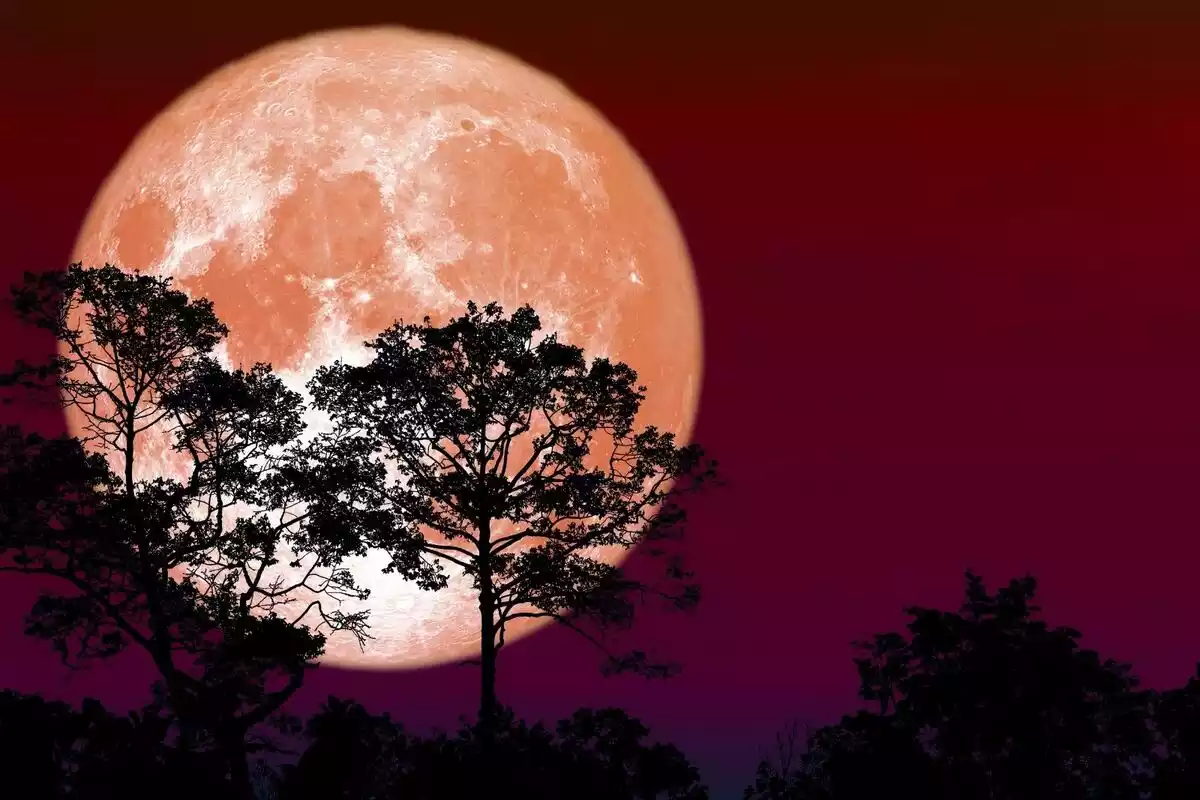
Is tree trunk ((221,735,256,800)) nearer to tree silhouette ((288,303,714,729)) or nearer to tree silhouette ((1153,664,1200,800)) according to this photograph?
tree silhouette ((288,303,714,729))

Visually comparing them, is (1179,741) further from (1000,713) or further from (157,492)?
(157,492)

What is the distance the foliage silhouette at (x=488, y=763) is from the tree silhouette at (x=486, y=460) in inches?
203

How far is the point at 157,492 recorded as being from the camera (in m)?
52.3

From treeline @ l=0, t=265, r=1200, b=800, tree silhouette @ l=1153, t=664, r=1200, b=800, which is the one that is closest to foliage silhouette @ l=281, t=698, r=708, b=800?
treeline @ l=0, t=265, r=1200, b=800

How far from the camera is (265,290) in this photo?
225ft

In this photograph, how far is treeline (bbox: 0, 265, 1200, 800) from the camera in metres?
46.5

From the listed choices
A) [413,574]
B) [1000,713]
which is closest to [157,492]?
[413,574]

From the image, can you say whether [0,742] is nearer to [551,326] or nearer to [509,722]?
[509,722]

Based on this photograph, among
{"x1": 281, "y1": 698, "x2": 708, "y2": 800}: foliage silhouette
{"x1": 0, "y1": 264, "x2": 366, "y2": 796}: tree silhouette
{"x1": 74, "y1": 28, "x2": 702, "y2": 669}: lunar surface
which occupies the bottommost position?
{"x1": 281, "y1": 698, "x2": 708, "y2": 800}: foliage silhouette

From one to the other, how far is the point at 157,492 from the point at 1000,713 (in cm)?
2465

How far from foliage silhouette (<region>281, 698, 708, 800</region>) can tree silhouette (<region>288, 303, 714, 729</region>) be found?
515cm

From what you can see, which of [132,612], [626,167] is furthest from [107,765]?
[626,167]

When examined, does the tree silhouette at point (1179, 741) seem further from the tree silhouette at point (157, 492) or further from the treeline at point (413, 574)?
the tree silhouette at point (157, 492)

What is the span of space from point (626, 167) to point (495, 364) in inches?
1000
